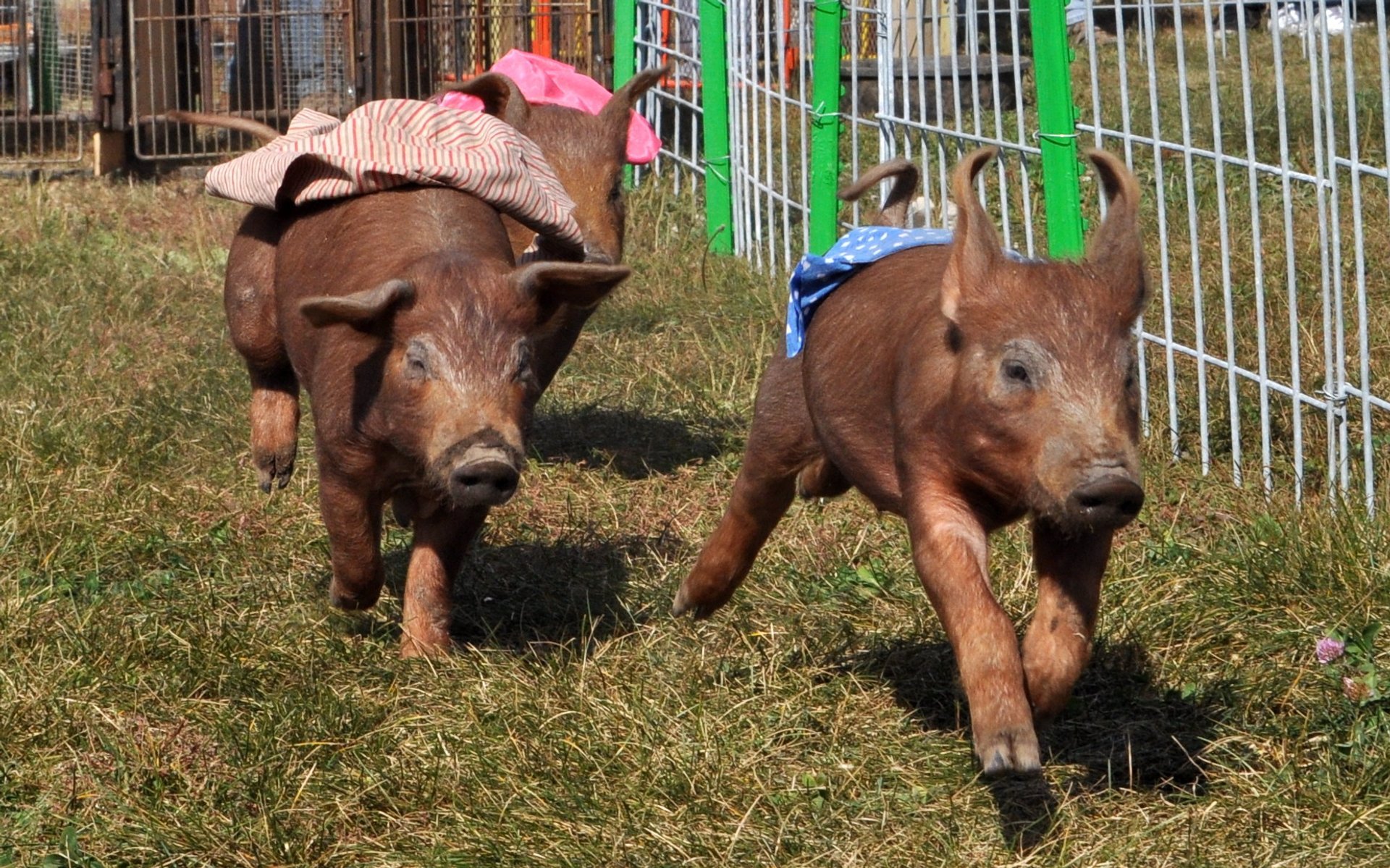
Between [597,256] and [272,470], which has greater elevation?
[597,256]

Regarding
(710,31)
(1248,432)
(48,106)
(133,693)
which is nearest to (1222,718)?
(1248,432)

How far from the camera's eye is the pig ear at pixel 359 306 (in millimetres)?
Result: 4137

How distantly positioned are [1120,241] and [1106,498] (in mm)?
755

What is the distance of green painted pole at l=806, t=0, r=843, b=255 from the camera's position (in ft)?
23.1

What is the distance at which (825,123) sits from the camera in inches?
286

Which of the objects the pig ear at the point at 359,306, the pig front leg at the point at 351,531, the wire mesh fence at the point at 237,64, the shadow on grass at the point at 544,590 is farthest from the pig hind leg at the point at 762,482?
the wire mesh fence at the point at 237,64

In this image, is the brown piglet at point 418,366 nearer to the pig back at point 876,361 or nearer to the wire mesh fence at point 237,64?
the pig back at point 876,361

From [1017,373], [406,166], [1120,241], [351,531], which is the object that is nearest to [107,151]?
[406,166]

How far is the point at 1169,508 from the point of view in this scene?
541 cm

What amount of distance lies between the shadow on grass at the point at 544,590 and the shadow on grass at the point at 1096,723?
80cm

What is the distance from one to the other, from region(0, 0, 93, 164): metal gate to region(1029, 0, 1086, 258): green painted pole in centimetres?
775

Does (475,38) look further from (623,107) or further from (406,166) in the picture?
(406,166)

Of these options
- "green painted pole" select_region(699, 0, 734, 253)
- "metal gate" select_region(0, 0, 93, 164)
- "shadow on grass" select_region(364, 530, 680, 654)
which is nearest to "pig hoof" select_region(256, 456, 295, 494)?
"shadow on grass" select_region(364, 530, 680, 654)

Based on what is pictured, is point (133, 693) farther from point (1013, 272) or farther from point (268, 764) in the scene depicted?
point (1013, 272)
